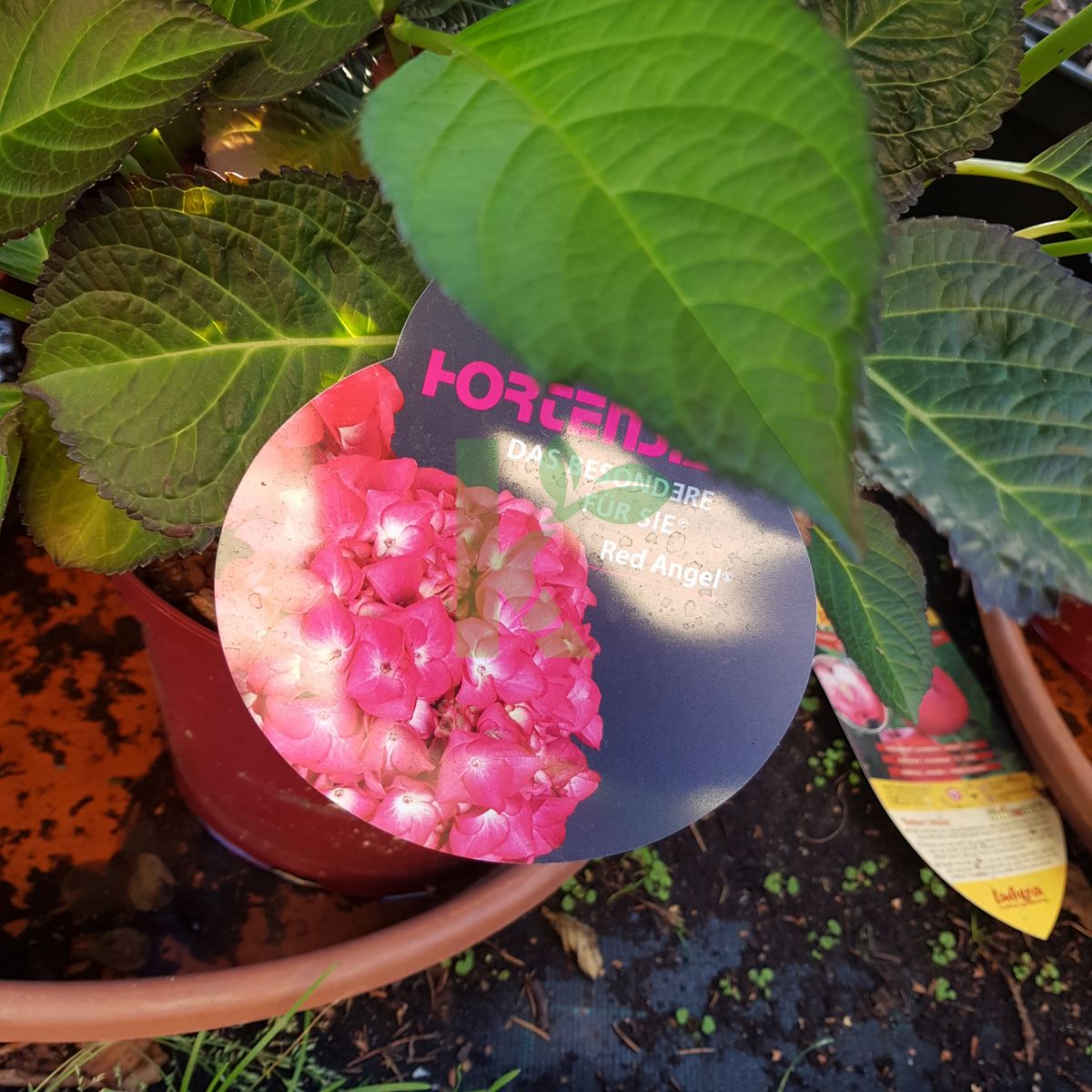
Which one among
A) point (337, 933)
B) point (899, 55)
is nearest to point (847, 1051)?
point (337, 933)

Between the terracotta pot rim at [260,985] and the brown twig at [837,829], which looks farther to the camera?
the brown twig at [837,829]

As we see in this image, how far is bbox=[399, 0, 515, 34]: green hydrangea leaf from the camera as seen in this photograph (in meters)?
0.52

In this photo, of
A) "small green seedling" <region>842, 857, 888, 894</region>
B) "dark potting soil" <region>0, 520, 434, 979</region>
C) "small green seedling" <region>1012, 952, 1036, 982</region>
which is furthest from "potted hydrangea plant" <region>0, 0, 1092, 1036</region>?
"small green seedling" <region>1012, 952, 1036, 982</region>

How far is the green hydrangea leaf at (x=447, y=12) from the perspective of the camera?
518mm

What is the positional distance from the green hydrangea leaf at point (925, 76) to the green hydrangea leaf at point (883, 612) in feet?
0.68

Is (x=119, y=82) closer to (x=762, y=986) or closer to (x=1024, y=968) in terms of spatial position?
(x=762, y=986)

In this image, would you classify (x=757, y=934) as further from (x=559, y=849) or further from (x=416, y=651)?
(x=416, y=651)

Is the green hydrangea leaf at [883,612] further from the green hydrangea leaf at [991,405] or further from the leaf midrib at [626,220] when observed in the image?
the leaf midrib at [626,220]

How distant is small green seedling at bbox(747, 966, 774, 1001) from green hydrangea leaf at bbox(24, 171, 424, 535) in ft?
2.51

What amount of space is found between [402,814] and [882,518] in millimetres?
373

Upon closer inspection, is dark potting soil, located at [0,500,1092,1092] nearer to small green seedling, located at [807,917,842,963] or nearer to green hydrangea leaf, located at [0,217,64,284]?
small green seedling, located at [807,917,842,963]

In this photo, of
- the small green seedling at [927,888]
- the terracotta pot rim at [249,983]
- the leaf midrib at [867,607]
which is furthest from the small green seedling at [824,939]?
the leaf midrib at [867,607]

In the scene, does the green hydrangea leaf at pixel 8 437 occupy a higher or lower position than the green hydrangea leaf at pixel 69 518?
higher

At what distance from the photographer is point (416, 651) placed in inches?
18.1
